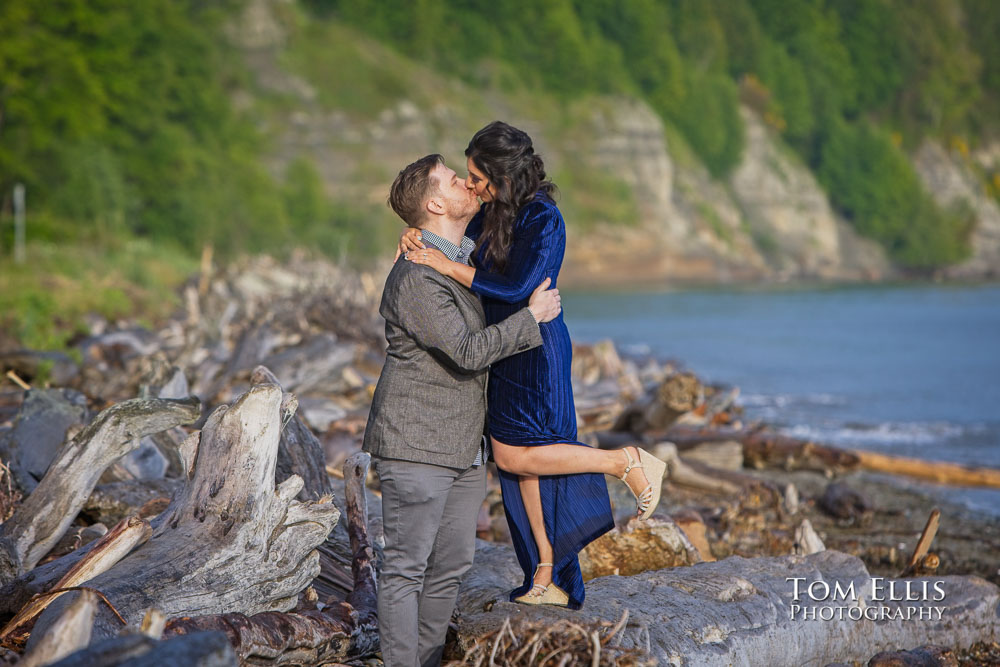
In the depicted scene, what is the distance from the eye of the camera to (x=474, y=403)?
427cm

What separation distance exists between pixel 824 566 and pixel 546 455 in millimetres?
1986

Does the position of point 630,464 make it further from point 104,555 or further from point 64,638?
point 64,638

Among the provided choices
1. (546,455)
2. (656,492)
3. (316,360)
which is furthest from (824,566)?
(316,360)

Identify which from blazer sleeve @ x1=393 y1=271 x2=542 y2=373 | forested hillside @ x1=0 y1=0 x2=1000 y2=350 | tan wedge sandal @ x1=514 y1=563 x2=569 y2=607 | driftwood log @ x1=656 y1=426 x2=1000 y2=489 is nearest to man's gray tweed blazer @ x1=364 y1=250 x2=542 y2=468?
blazer sleeve @ x1=393 y1=271 x2=542 y2=373

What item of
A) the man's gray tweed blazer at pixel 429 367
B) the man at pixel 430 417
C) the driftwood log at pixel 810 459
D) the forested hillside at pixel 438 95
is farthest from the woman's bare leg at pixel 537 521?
the forested hillside at pixel 438 95

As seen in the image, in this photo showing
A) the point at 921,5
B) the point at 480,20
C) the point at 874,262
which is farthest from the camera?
the point at 921,5

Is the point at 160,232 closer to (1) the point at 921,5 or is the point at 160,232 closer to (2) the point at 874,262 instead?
(2) the point at 874,262

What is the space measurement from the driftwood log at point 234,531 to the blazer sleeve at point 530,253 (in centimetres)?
110

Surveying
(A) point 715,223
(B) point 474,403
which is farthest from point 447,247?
(A) point 715,223

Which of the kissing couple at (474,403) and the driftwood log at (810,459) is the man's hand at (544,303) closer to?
the kissing couple at (474,403)

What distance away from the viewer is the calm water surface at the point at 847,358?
1548cm

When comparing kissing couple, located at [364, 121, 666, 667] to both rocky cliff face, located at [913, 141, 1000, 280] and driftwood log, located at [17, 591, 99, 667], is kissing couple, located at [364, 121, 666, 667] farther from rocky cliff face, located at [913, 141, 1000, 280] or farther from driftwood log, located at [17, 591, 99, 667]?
rocky cliff face, located at [913, 141, 1000, 280]

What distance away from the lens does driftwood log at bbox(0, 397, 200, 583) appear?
195 inches

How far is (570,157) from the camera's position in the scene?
79.1 m
